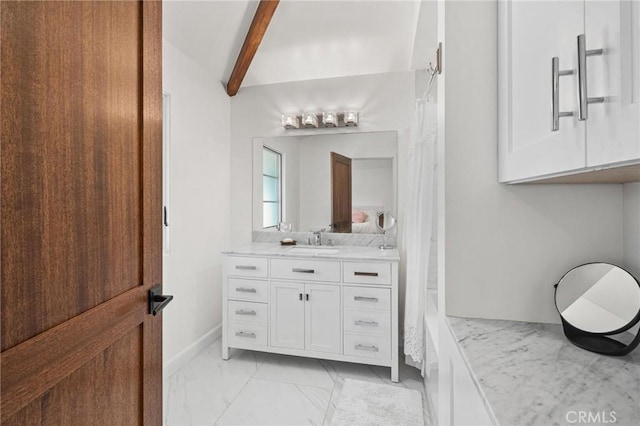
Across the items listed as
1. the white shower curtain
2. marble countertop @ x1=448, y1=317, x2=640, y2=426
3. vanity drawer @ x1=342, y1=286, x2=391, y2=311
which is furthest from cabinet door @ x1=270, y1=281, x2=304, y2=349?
marble countertop @ x1=448, y1=317, x2=640, y2=426

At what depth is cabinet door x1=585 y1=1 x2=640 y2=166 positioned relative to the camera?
0.46m

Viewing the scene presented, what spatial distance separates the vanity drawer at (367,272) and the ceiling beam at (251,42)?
193 centimetres

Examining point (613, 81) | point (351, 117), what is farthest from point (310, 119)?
point (613, 81)

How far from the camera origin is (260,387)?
2.22 meters

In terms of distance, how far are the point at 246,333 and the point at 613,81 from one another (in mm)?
2586

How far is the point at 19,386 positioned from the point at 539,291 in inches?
47.9

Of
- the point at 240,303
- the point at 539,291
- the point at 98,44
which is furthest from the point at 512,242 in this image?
the point at 240,303

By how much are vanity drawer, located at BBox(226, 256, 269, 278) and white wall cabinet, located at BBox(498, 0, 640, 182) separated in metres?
1.95

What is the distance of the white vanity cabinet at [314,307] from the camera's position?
2324 mm

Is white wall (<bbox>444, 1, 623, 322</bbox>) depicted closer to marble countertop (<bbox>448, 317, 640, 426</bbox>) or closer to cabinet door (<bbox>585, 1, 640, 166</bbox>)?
marble countertop (<bbox>448, 317, 640, 426</bbox>)

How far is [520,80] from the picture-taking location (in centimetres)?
83

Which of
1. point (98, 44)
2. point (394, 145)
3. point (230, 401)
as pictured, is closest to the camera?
point (98, 44)

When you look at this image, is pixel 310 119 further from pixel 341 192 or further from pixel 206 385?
pixel 206 385

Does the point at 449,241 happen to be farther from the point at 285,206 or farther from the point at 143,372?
the point at 285,206
